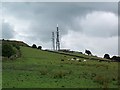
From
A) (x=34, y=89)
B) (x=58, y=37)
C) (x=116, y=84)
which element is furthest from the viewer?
(x=58, y=37)

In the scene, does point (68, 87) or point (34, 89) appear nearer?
point (34, 89)

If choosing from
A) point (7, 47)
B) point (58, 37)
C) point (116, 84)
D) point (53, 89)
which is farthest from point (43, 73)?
point (58, 37)

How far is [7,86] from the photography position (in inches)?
1123

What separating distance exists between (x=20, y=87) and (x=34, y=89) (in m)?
1.69

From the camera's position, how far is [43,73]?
41031 mm

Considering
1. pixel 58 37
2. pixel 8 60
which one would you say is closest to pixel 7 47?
pixel 8 60

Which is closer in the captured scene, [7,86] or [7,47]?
[7,86]

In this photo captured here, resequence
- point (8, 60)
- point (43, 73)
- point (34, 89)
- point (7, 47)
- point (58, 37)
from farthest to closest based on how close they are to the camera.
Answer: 1. point (58, 37)
2. point (7, 47)
3. point (8, 60)
4. point (43, 73)
5. point (34, 89)

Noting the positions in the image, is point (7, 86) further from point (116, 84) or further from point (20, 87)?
point (116, 84)

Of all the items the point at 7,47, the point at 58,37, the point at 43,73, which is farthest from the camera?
the point at 58,37

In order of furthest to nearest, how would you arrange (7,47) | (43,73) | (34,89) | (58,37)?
1. (58,37)
2. (7,47)
3. (43,73)
4. (34,89)

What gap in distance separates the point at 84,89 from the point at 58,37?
296ft

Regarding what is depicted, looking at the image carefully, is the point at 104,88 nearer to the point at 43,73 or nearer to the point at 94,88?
the point at 94,88

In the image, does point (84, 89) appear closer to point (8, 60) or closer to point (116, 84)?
point (116, 84)
